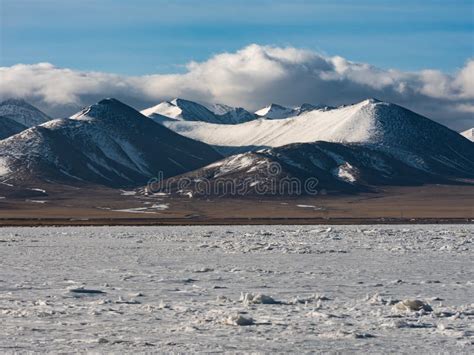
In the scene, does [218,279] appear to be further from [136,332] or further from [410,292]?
[136,332]

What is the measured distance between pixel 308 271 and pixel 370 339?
1749 centimetres

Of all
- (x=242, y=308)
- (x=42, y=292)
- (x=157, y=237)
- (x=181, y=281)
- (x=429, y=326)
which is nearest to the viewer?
(x=429, y=326)

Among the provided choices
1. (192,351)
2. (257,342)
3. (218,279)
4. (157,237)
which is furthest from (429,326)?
(157,237)

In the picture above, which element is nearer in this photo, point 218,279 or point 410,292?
point 410,292

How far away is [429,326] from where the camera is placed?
77.5 ft

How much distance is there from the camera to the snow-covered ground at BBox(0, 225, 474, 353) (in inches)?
847

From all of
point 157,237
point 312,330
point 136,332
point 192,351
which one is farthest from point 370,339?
point 157,237

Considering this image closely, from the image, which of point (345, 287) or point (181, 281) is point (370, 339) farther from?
point (181, 281)

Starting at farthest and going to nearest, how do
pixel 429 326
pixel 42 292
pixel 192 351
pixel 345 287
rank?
pixel 345 287
pixel 42 292
pixel 429 326
pixel 192 351

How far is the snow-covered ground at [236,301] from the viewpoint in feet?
70.6

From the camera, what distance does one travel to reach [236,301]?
28.5 metres

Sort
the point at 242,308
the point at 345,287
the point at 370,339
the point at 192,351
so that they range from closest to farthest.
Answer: the point at 192,351, the point at 370,339, the point at 242,308, the point at 345,287

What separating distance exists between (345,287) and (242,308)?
712 centimetres

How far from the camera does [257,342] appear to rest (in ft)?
70.0
